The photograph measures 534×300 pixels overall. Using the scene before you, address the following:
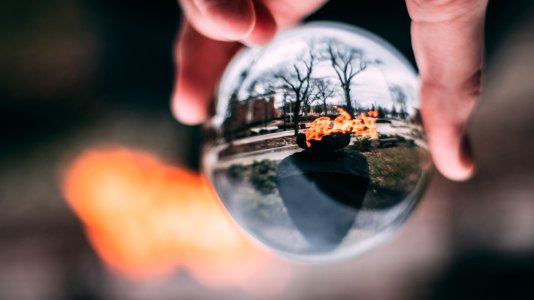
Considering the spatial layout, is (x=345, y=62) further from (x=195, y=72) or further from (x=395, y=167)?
(x=195, y=72)

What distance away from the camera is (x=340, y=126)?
0.84 metres

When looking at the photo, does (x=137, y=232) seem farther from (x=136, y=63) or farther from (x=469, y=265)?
(x=469, y=265)

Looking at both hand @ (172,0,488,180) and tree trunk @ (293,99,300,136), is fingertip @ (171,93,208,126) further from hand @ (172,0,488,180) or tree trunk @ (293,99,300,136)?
tree trunk @ (293,99,300,136)

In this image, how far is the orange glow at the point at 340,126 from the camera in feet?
2.74

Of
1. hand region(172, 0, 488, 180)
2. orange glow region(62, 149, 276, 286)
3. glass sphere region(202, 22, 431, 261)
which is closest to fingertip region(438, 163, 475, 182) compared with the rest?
hand region(172, 0, 488, 180)

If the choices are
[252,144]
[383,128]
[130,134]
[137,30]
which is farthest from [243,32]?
[130,134]

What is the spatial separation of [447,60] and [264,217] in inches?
22.9

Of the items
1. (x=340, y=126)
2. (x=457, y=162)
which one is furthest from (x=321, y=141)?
(x=457, y=162)

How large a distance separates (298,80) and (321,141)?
126mm

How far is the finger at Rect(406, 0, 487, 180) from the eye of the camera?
1.04 meters

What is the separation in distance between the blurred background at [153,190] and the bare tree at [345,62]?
74.3 inches

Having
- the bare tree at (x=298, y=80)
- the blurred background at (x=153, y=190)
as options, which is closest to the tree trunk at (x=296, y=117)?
the bare tree at (x=298, y=80)

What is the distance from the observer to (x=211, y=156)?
112 cm

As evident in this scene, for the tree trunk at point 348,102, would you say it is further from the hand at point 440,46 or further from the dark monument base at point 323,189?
the hand at point 440,46
